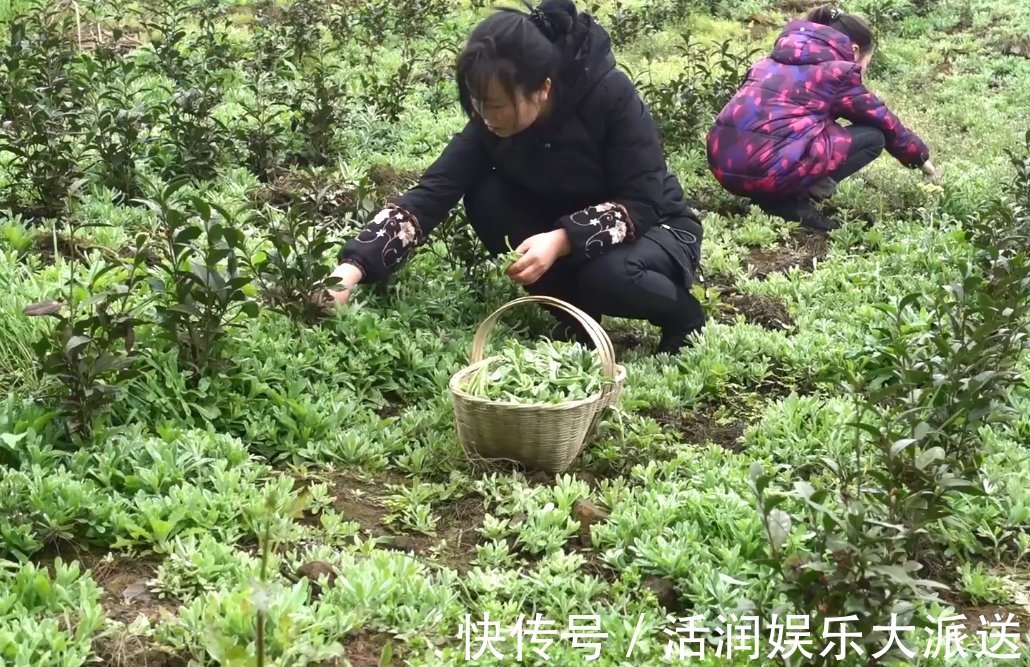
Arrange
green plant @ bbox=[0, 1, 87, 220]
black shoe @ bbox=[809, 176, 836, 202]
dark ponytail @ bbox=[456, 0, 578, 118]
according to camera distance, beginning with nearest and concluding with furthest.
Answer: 1. dark ponytail @ bbox=[456, 0, 578, 118]
2. green plant @ bbox=[0, 1, 87, 220]
3. black shoe @ bbox=[809, 176, 836, 202]

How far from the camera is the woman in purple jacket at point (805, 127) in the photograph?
6.66m

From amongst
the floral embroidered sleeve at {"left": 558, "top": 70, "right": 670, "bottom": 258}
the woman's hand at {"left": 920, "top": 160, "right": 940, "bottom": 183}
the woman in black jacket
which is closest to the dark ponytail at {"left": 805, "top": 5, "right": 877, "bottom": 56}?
the woman's hand at {"left": 920, "top": 160, "right": 940, "bottom": 183}

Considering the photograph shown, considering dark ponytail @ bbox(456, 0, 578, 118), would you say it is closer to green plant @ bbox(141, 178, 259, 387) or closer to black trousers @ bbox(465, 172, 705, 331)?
black trousers @ bbox(465, 172, 705, 331)

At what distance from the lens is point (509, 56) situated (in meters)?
4.01

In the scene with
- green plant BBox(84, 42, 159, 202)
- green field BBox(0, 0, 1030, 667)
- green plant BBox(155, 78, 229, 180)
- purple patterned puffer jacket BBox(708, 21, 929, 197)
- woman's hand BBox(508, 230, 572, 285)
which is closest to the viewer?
green field BBox(0, 0, 1030, 667)

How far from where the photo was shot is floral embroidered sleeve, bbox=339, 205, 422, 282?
4516mm

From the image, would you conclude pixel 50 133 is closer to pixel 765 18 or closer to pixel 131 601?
pixel 131 601

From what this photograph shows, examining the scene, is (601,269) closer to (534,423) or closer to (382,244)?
(382,244)

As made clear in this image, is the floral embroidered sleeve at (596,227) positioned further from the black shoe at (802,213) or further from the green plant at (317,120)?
the green plant at (317,120)

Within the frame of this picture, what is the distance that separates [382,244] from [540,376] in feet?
3.77

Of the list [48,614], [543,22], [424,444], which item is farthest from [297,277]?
[48,614]

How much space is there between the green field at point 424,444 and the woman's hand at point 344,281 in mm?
97

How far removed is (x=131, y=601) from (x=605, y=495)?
4.99ft

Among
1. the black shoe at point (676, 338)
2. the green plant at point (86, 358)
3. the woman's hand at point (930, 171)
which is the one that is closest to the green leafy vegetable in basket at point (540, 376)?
the black shoe at point (676, 338)
